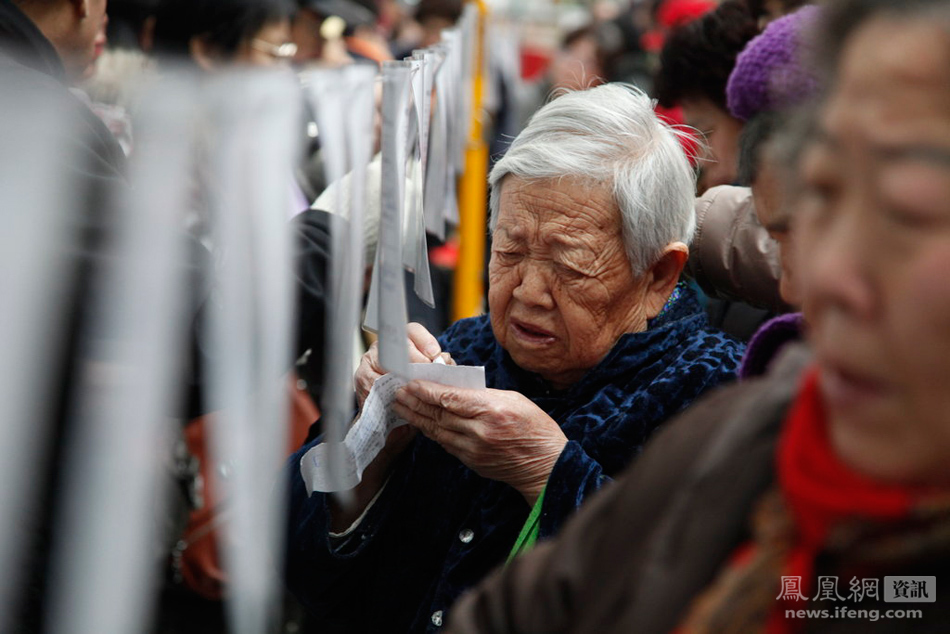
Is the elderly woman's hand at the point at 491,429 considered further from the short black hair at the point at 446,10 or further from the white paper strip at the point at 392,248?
the short black hair at the point at 446,10

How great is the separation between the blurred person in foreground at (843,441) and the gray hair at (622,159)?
3.71 ft

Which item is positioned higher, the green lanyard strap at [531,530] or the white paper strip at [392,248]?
the white paper strip at [392,248]

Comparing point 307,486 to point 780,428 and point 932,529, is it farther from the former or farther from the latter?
point 932,529

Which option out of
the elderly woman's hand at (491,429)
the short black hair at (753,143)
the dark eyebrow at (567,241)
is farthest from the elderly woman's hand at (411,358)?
the short black hair at (753,143)

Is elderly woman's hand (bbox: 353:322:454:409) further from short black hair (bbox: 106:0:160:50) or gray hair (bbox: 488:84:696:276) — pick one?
short black hair (bbox: 106:0:160:50)

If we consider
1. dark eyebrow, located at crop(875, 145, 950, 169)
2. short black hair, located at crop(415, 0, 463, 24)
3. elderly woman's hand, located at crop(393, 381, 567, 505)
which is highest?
dark eyebrow, located at crop(875, 145, 950, 169)

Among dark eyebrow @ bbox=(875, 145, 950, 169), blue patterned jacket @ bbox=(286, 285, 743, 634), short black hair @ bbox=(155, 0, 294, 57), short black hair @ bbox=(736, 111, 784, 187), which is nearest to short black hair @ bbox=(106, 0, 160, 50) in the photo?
short black hair @ bbox=(155, 0, 294, 57)

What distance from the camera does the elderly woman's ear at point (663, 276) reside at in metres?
2.32

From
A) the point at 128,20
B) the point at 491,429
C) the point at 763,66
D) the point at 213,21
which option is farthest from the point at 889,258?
the point at 128,20

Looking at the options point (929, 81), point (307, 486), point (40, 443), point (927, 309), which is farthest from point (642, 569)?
point (307, 486)

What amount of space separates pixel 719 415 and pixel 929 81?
1.36ft

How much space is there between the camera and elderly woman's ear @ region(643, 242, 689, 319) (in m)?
2.32

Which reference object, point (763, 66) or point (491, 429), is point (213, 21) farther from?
point (491, 429)

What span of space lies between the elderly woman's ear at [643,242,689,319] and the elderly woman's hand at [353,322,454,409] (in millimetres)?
489
